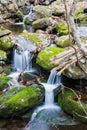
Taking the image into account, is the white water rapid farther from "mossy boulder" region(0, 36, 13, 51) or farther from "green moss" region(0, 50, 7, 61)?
"mossy boulder" region(0, 36, 13, 51)

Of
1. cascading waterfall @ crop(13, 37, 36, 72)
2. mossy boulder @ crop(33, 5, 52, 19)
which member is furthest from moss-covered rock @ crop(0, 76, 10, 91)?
mossy boulder @ crop(33, 5, 52, 19)

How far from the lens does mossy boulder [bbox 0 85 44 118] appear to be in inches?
383

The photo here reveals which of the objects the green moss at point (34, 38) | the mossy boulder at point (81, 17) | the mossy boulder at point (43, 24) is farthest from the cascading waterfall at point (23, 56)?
the mossy boulder at point (81, 17)

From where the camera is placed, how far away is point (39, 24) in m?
17.7

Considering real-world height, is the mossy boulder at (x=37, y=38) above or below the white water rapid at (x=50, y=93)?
above

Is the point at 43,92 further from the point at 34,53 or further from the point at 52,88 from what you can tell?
the point at 34,53

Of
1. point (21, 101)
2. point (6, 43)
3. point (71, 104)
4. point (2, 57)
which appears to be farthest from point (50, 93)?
point (6, 43)

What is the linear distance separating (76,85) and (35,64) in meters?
2.97

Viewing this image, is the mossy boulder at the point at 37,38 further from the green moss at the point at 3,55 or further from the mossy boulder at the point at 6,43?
the green moss at the point at 3,55

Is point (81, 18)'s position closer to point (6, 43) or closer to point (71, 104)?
point (6, 43)

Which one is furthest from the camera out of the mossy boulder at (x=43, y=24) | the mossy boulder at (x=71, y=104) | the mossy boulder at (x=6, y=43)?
the mossy boulder at (x=43, y=24)

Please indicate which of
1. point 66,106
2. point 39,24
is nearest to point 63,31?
point 39,24

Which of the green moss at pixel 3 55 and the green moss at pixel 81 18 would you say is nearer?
the green moss at pixel 3 55

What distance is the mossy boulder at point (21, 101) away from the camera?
9.73 meters
